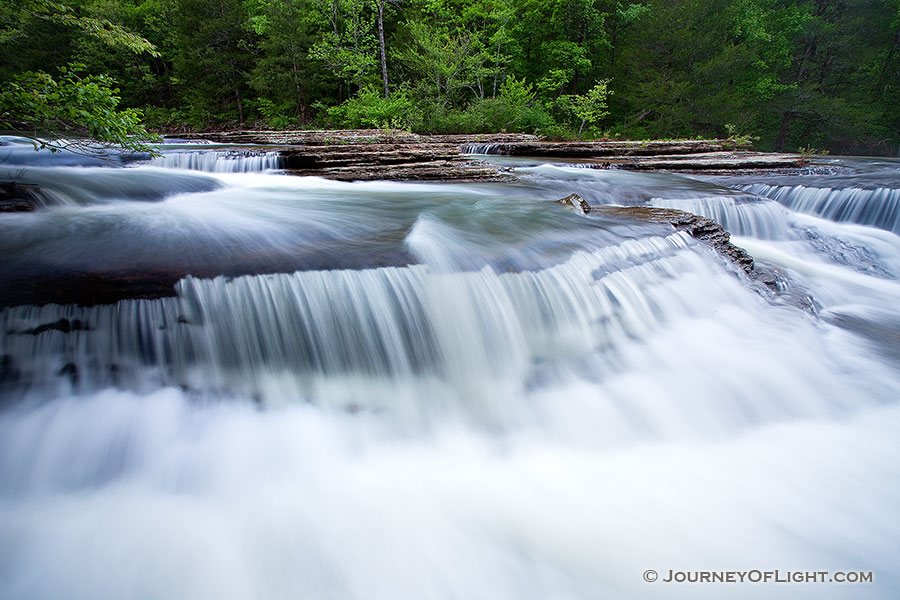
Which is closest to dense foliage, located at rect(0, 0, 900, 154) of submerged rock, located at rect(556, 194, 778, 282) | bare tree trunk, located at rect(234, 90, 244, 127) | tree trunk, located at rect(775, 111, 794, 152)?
tree trunk, located at rect(775, 111, 794, 152)

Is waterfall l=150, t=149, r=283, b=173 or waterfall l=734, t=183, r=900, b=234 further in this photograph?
waterfall l=150, t=149, r=283, b=173

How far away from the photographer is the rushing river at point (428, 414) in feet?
5.95

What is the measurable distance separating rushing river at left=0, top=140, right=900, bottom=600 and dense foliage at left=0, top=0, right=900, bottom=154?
13453 millimetres

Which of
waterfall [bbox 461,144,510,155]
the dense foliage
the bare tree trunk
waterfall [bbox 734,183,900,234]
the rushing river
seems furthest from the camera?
the bare tree trunk

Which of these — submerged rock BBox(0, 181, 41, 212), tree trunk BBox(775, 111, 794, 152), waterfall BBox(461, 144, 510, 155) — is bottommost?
submerged rock BBox(0, 181, 41, 212)

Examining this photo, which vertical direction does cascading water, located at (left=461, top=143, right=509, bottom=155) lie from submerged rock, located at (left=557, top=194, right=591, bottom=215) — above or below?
above

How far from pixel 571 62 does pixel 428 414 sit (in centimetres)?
2417

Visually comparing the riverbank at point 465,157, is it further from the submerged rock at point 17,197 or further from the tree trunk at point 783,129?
the tree trunk at point 783,129

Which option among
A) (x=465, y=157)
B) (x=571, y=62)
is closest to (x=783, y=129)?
(x=571, y=62)

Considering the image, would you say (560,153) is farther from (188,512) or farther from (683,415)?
(188,512)

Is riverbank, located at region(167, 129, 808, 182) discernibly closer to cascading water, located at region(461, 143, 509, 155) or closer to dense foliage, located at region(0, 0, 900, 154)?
cascading water, located at region(461, 143, 509, 155)

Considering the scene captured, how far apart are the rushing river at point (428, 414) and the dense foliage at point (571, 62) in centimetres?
1345

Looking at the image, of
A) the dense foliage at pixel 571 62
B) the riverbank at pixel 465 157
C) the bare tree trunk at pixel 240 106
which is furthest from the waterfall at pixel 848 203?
the bare tree trunk at pixel 240 106

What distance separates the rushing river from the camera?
1.81 metres
